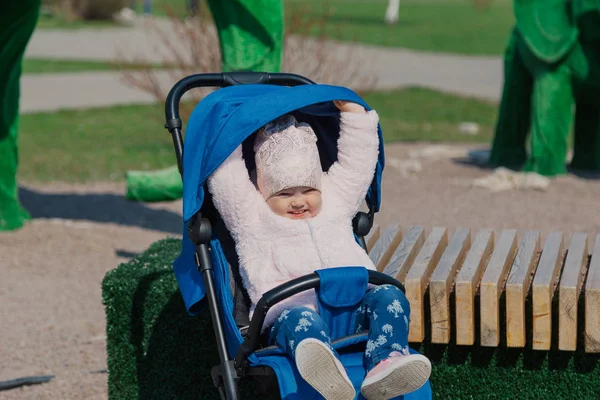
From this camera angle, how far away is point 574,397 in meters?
4.12

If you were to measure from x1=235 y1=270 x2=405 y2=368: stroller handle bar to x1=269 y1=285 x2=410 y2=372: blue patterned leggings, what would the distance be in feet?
0.27

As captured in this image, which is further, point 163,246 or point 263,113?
point 163,246

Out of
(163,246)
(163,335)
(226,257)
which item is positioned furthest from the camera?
(163,246)

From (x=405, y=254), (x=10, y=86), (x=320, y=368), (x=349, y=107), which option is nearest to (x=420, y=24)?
(x=10, y=86)

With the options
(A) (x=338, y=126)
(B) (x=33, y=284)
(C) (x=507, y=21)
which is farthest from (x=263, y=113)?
(C) (x=507, y=21)

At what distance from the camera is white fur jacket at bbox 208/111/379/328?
3.74m

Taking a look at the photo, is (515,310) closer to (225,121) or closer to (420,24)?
(225,121)

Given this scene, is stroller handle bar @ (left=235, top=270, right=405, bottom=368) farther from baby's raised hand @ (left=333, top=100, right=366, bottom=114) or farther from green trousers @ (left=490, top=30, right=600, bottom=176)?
green trousers @ (left=490, top=30, right=600, bottom=176)

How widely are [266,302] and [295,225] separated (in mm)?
459

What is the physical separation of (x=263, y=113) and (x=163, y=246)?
1640mm

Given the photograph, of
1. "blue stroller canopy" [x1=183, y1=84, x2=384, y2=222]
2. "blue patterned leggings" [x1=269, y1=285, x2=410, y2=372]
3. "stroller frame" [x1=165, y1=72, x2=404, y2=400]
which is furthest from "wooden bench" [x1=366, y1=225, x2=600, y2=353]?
"blue stroller canopy" [x1=183, y1=84, x2=384, y2=222]

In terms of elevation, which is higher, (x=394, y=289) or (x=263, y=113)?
(x=263, y=113)

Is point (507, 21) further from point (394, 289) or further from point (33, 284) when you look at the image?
point (394, 289)

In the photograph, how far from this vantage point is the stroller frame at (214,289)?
3.46 metres
